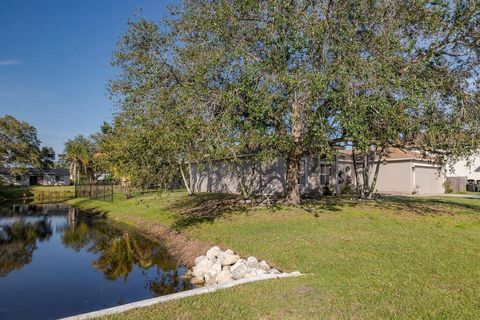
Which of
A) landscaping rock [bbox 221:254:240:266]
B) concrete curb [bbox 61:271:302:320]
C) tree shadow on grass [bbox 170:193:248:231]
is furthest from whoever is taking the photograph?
tree shadow on grass [bbox 170:193:248:231]

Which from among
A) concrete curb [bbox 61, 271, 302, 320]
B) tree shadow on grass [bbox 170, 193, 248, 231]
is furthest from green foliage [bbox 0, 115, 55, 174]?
concrete curb [bbox 61, 271, 302, 320]

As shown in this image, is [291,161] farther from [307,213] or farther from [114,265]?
[114,265]

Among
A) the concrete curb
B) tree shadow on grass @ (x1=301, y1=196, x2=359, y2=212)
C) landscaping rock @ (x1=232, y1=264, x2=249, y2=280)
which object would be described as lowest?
landscaping rock @ (x1=232, y1=264, x2=249, y2=280)

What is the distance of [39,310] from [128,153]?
604 centimetres

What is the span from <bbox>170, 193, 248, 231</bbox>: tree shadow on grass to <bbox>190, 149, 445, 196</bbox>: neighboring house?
2.12m

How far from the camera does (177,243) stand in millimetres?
14453

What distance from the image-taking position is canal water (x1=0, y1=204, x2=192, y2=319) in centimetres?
881

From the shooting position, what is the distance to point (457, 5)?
13148 mm

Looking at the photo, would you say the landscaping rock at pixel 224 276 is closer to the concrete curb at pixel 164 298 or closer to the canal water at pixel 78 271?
the canal water at pixel 78 271

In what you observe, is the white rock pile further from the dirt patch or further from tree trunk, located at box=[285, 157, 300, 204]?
tree trunk, located at box=[285, 157, 300, 204]

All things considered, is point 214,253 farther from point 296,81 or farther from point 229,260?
point 296,81

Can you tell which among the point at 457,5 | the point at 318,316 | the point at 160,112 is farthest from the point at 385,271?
the point at 457,5

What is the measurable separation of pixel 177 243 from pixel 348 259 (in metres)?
7.64

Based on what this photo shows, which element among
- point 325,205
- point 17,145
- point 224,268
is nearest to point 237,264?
point 224,268
